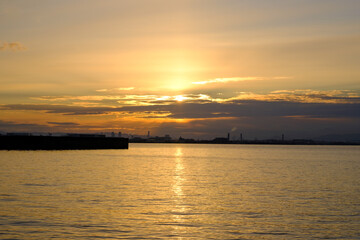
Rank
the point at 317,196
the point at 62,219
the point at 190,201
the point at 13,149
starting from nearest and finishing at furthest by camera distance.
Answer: the point at 62,219, the point at 190,201, the point at 317,196, the point at 13,149

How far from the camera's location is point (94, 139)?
6722 inches

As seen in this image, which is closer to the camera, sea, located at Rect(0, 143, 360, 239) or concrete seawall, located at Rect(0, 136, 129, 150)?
sea, located at Rect(0, 143, 360, 239)

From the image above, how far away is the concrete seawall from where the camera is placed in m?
133

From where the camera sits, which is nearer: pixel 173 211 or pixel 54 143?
pixel 173 211

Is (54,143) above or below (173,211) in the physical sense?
above

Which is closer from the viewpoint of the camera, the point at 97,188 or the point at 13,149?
the point at 97,188

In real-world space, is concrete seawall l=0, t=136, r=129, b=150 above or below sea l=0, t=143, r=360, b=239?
above

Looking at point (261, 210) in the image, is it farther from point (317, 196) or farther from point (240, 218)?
point (317, 196)

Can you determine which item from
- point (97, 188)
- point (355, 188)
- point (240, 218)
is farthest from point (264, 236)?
point (355, 188)

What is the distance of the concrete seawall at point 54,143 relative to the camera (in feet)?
438

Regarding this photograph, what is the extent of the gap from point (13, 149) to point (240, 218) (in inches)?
4744

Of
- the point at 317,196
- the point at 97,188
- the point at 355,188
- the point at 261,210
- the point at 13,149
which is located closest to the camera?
the point at 261,210

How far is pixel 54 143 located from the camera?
5837 inches

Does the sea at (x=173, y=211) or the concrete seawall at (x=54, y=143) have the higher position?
the concrete seawall at (x=54, y=143)
